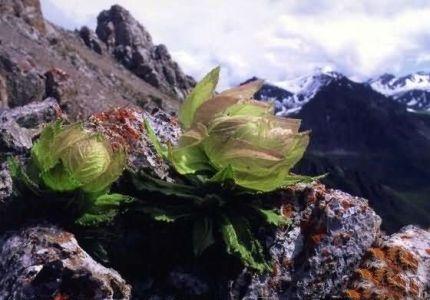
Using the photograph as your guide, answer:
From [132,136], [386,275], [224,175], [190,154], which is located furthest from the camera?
[132,136]

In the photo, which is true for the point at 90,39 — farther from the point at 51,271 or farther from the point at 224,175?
the point at 51,271

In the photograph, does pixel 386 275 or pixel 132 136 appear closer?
pixel 386 275

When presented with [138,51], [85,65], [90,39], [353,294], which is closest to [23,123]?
[353,294]

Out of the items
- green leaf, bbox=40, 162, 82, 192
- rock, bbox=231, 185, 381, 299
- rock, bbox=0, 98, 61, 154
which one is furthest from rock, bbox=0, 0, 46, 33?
green leaf, bbox=40, 162, 82, 192

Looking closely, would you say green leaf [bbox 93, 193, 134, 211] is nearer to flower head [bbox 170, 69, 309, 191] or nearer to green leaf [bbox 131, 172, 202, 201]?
green leaf [bbox 131, 172, 202, 201]

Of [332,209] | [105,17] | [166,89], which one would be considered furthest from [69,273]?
[105,17]
